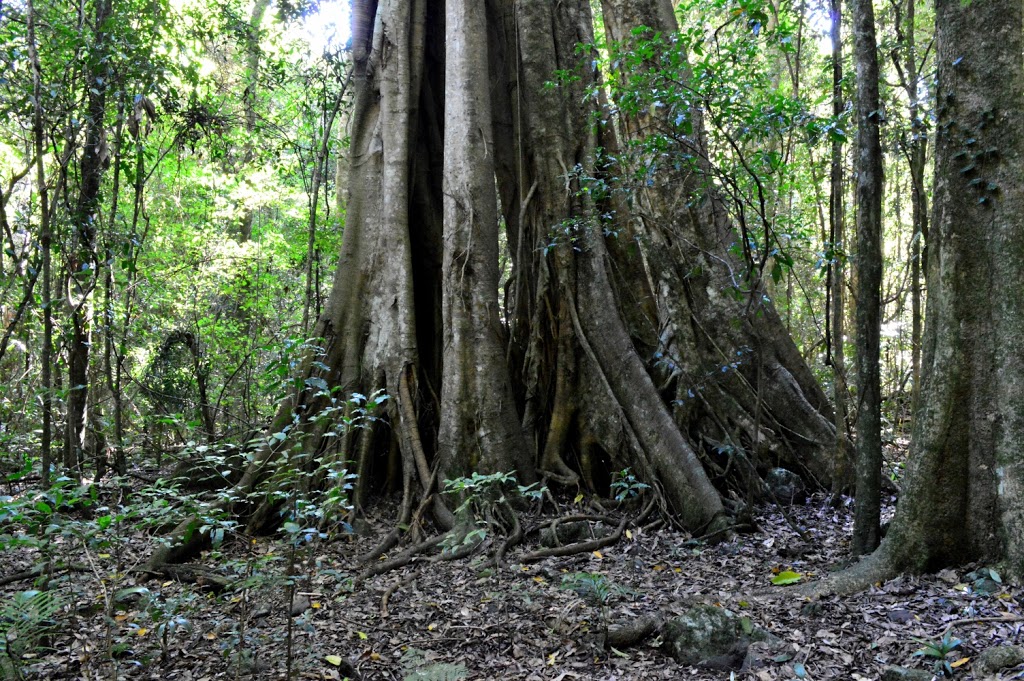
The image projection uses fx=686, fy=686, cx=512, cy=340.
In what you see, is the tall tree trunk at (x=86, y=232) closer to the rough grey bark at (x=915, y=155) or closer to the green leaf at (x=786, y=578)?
the green leaf at (x=786, y=578)

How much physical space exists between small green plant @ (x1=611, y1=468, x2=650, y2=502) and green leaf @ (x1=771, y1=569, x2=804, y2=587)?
143 cm

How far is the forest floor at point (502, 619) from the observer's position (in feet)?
11.2

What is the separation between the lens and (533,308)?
705 cm

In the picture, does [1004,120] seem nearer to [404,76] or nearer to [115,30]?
[404,76]

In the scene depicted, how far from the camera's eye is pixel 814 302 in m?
13.8

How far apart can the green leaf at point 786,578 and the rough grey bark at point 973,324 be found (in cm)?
40

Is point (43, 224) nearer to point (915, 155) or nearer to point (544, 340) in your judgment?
point (544, 340)

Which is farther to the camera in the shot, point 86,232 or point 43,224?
point 86,232

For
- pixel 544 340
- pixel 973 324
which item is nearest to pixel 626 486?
pixel 544 340

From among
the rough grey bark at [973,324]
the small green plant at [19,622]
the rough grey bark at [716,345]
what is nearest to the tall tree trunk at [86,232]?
the small green plant at [19,622]

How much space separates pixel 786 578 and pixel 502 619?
183 cm

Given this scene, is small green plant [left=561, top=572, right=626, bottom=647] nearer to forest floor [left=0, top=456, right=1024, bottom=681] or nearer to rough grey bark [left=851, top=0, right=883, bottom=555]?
forest floor [left=0, top=456, right=1024, bottom=681]

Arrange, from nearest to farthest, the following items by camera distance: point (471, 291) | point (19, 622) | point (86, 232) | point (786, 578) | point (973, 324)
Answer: point (19, 622)
point (973, 324)
point (786, 578)
point (471, 291)
point (86, 232)

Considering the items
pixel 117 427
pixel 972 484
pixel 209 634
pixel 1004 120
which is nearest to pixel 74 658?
pixel 209 634
